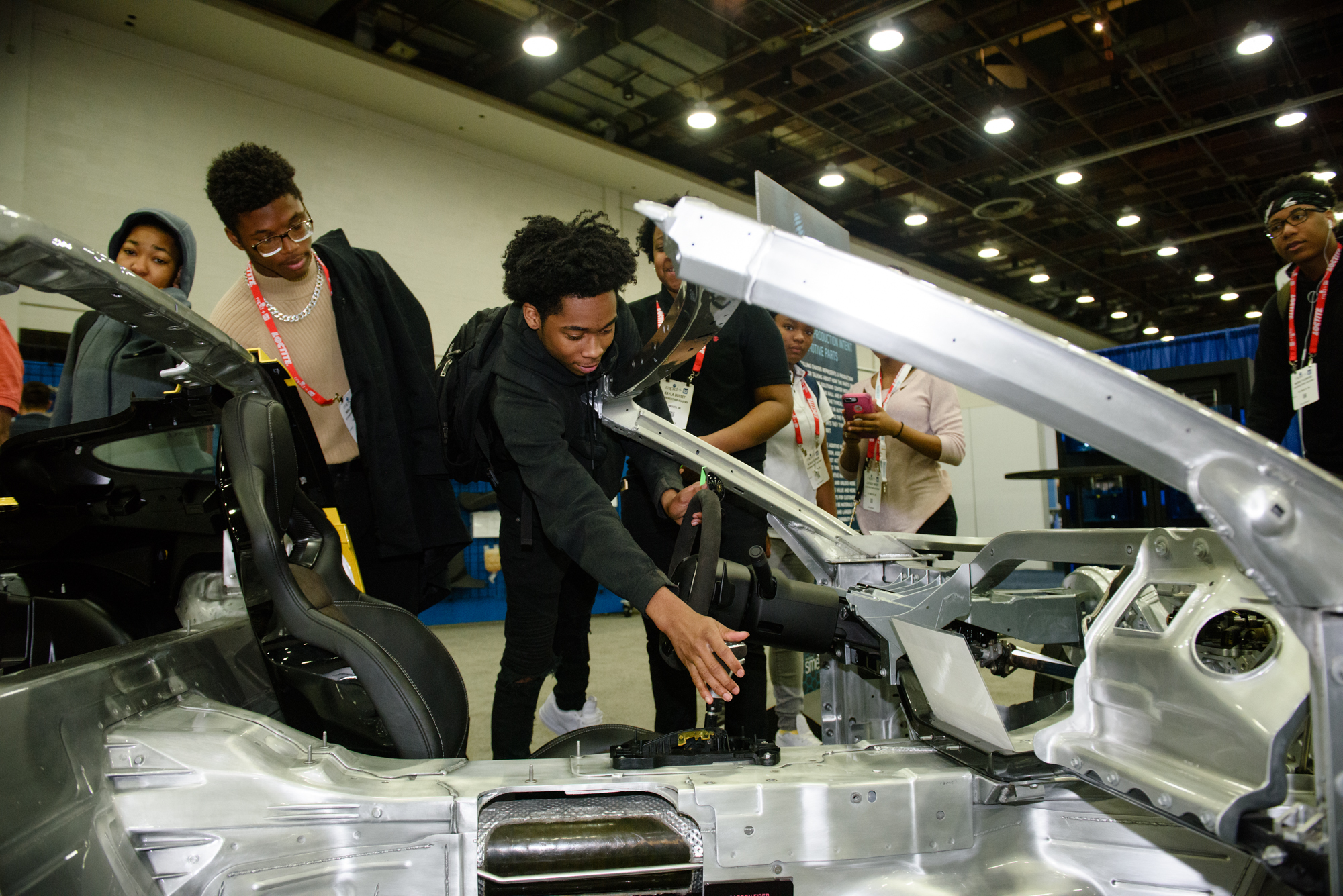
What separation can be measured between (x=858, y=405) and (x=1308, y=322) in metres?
1.63

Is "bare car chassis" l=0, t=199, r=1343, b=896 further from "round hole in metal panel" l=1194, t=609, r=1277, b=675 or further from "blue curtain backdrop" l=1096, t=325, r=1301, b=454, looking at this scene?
"blue curtain backdrop" l=1096, t=325, r=1301, b=454

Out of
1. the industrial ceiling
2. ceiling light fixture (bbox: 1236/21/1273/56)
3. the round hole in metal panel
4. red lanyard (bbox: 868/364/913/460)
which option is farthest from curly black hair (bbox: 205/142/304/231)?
ceiling light fixture (bbox: 1236/21/1273/56)

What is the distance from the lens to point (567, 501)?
172 cm

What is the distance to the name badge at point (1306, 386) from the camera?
110 inches

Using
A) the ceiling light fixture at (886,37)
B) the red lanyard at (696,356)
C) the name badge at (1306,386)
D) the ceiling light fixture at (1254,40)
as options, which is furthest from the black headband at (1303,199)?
the ceiling light fixture at (1254,40)

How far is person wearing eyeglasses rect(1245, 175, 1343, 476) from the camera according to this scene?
2797 mm

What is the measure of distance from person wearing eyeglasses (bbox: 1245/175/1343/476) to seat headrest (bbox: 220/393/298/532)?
123 inches

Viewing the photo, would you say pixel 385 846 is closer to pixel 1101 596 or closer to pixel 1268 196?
pixel 1101 596

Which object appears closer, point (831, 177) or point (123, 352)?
point (123, 352)

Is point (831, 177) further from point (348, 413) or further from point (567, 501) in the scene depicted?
point (567, 501)

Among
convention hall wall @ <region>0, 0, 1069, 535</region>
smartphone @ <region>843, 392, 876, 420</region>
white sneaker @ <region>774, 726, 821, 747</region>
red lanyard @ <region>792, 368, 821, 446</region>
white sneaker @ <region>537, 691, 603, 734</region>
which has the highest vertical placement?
convention hall wall @ <region>0, 0, 1069, 535</region>

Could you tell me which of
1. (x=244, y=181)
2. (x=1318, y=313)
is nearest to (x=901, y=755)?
(x=244, y=181)

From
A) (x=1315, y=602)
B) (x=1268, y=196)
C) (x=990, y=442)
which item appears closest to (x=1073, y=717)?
(x=1315, y=602)

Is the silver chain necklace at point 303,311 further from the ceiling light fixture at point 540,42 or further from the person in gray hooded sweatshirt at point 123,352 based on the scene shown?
the ceiling light fixture at point 540,42
